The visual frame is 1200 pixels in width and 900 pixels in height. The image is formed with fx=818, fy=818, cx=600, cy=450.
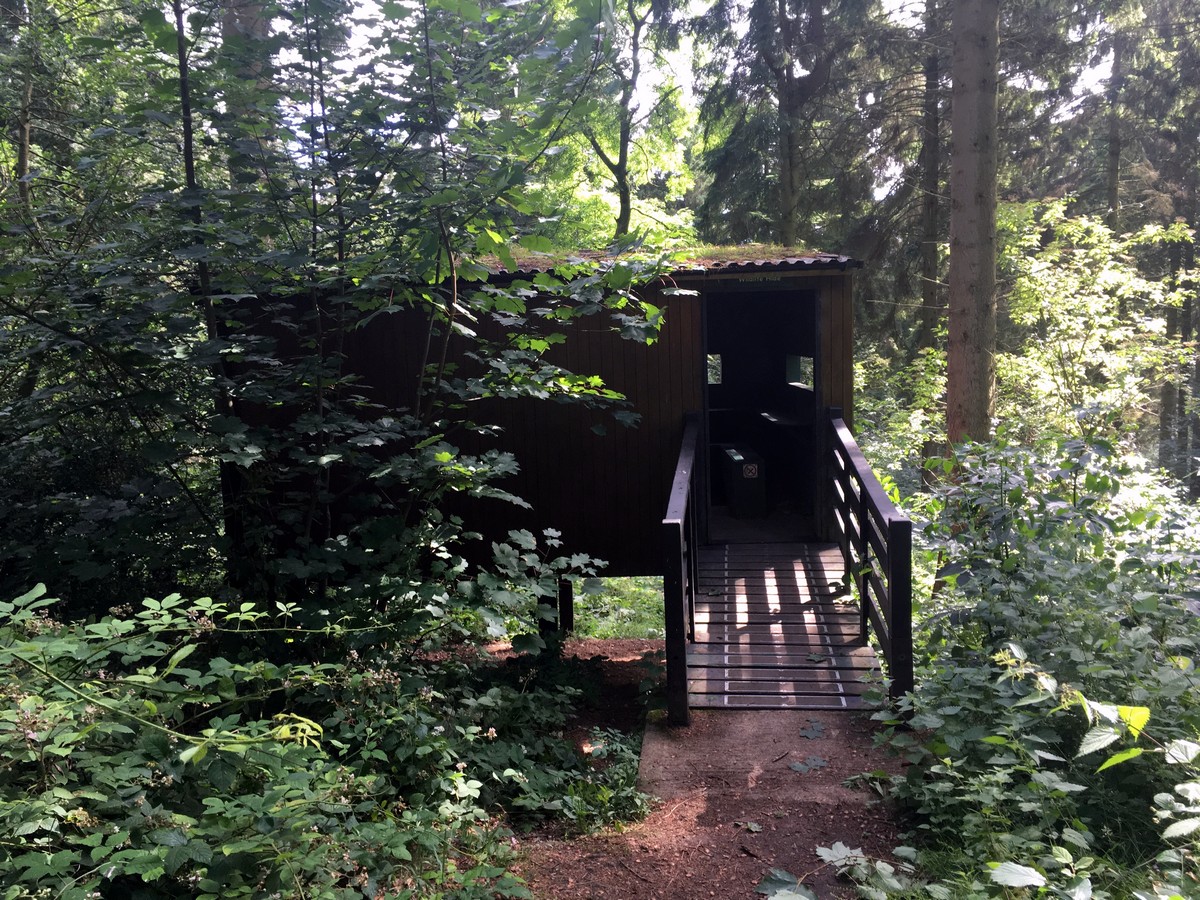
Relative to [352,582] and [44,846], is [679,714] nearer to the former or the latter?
[352,582]

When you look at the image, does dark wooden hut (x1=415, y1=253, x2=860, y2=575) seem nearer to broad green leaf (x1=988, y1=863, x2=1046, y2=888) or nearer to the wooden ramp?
the wooden ramp

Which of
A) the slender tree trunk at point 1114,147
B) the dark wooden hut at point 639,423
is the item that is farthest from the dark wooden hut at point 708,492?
the slender tree trunk at point 1114,147

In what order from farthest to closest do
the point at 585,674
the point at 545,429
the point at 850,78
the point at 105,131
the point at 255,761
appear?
the point at 850,78 < the point at 545,429 < the point at 585,674 < the point at 105,131 < the point at 255,761

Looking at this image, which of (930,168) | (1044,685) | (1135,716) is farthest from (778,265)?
(930,168)

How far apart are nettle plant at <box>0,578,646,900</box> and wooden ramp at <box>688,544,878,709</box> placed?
1.64 meters

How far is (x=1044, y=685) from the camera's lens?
215cm

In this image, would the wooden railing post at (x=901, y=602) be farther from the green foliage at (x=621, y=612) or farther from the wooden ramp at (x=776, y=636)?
the green foliage at (x=621, y=612)

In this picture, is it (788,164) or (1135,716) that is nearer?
(1135,716)

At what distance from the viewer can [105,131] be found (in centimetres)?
396

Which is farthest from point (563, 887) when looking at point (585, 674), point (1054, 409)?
point (1054, 409)

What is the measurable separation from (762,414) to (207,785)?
7.65 meters

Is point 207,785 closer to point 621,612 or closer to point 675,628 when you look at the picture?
point 675,628

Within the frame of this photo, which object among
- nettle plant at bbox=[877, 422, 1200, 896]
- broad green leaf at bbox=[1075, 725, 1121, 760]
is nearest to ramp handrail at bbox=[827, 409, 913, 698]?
nettle plant at bbox=[877, 422, 1200, 896]

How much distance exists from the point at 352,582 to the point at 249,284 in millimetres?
Result: 1704
